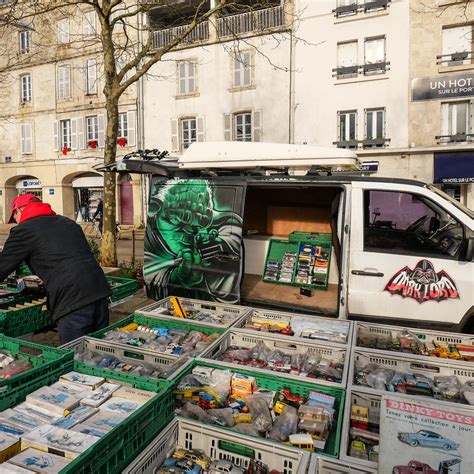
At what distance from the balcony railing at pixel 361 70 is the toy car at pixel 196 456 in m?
19.0

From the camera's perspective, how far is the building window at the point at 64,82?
24000 millimetres

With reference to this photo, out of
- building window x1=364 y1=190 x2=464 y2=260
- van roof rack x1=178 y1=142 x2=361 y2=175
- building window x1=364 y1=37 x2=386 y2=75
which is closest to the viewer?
building window x1=364 y1=190 x2=464 y2=260

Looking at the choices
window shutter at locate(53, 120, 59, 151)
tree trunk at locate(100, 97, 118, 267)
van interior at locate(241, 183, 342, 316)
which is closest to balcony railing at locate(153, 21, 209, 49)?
window shutter at locate(53, 120, 59, 151)

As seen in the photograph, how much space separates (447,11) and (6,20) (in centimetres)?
1705

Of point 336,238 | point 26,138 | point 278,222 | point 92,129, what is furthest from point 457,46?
point 26,138

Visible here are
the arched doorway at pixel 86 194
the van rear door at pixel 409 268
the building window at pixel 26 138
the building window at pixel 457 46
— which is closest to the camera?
the van rear door at pixel 409 268

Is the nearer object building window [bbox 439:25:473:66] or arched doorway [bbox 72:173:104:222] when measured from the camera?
building window [bbox 439:25:473:66]

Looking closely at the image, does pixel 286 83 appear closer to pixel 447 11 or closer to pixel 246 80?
pixel 246 80

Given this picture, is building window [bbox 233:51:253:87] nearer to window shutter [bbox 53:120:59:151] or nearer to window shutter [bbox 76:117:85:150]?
window shutter [bbox 76:117:85:150]

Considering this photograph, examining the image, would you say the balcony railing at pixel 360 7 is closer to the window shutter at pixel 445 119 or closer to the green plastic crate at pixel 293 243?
the window shutter at pixel 445 119

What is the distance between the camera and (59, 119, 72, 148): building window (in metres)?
24.2

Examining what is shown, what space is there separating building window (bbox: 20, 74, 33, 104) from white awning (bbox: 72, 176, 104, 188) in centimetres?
621

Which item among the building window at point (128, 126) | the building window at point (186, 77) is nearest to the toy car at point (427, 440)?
the building window at point (186, 77)

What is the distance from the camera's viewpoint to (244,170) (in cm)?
570
